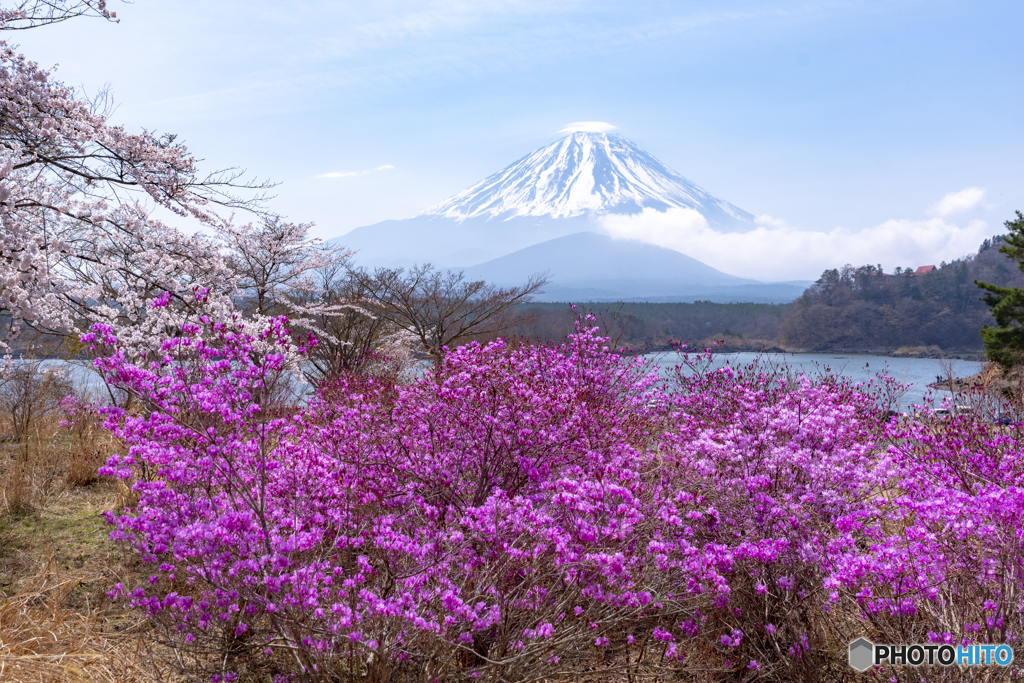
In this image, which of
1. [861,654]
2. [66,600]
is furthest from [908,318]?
[66,600]

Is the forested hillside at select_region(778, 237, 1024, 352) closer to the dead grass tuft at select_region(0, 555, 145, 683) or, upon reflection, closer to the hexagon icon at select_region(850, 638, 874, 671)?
the hexagon icon at select_region(850, 638, 874, 671)

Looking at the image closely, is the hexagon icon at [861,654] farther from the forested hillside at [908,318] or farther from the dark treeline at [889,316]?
the forested hillside at [908,318]

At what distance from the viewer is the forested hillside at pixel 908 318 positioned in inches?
2749

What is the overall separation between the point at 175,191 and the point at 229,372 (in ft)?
12.3

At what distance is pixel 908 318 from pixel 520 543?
265 ft

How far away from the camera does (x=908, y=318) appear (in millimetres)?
70562


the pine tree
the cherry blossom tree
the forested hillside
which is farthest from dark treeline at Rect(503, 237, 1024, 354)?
the cherry blossom tree

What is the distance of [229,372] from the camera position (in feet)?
12.6

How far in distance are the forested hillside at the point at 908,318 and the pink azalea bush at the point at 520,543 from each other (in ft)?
237

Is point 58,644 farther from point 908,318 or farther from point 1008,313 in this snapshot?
point 908,318

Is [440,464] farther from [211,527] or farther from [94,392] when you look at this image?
[94,392]

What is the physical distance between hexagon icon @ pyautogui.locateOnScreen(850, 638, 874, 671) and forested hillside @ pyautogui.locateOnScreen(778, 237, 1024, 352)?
73040mm

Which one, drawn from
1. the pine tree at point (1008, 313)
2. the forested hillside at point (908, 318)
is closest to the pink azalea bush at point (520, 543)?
the pine tree at point (1008, 313)

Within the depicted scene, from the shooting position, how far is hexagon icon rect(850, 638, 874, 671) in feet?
12.1
